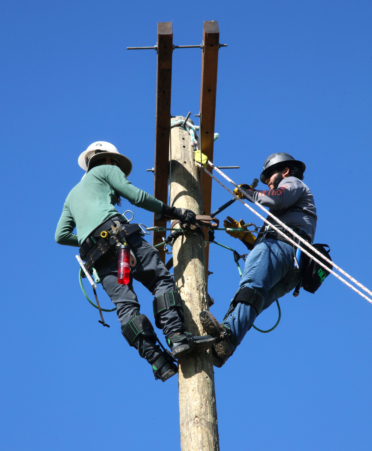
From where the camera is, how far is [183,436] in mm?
3758

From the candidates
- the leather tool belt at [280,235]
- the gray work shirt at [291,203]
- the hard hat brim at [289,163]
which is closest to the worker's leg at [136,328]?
the leather tool belt at [280,235]

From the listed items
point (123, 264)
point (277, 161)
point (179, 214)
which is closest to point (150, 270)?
point (123, 264)

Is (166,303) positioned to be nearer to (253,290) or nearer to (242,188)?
(253,290)

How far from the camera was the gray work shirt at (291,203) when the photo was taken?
4.95 meters

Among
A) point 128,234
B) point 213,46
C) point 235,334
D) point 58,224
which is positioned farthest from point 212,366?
point 213,46

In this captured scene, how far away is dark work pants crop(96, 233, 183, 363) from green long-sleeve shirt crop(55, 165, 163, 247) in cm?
26

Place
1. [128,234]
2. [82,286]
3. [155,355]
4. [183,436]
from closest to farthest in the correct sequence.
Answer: [183,436]
[155,355]
[128,234]
[82,286]

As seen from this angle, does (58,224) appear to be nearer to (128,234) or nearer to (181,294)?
(128,234)

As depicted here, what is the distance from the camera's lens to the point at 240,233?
5.49 meters

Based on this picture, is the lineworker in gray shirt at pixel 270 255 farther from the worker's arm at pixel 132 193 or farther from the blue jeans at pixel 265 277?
the worker's arm at pixel 132 193

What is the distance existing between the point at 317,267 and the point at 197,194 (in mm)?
1202

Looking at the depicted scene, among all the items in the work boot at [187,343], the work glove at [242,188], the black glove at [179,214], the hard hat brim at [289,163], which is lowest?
the work boot at [187,343]

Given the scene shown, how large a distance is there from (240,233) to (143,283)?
4.49ft

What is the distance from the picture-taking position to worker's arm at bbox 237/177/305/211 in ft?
16.2
